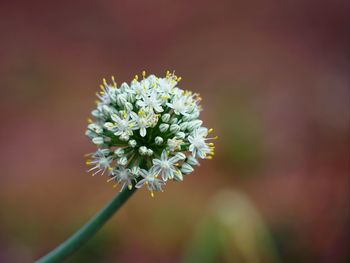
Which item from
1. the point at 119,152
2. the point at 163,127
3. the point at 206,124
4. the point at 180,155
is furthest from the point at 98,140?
the point at 206,124

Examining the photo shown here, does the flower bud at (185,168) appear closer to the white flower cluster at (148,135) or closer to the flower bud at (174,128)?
the white flower cluster at (148,135)

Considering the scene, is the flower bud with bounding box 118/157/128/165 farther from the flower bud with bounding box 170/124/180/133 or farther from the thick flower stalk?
the flower bud with bounding box 170/124/180/133

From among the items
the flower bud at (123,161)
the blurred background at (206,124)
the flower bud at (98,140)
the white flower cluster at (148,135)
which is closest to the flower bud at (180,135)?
the white flower cluster at (148,135)

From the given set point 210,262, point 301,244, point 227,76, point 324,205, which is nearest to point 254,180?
point 324,205

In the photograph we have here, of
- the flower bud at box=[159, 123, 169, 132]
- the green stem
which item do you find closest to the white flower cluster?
the flower bud at box=[159, 123, 169, 132]

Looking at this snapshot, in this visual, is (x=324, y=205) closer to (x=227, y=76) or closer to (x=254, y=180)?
(x=254, y=180)
